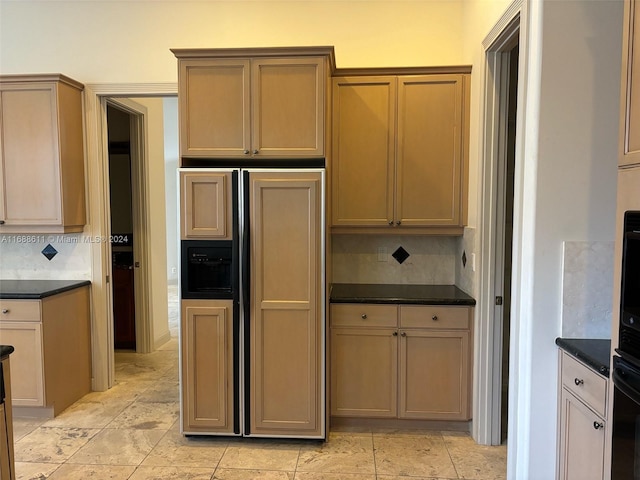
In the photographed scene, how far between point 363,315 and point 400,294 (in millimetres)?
315

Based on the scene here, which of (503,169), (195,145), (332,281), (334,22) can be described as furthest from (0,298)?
(503,169)

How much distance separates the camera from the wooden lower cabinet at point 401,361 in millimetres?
2689

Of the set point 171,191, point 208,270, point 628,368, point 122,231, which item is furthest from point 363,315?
point 171,191

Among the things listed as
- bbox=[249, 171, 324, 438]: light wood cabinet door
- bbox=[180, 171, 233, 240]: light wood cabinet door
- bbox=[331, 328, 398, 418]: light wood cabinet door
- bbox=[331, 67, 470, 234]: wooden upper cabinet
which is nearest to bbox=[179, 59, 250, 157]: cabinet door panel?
bbox=[180, 171, 233, 240]: light wood cabinet door

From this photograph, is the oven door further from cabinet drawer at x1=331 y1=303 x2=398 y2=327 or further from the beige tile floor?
cabinet drawer at x1=331 y1=303 x2=398 y2=327

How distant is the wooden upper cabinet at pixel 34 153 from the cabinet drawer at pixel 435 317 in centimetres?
254

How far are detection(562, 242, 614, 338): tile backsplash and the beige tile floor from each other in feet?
3.61

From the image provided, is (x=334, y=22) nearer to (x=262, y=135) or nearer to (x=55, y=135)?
(x=262, y=135)

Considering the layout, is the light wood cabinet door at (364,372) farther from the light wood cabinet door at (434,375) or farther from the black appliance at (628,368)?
the black appliance at (628,368)

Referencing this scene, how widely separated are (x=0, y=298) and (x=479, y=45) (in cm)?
355

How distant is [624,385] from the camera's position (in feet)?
4.22

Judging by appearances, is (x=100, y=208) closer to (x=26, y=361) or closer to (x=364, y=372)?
(x=26, y=361)

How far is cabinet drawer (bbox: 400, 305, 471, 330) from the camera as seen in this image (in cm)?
267

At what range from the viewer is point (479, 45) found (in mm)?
2592
